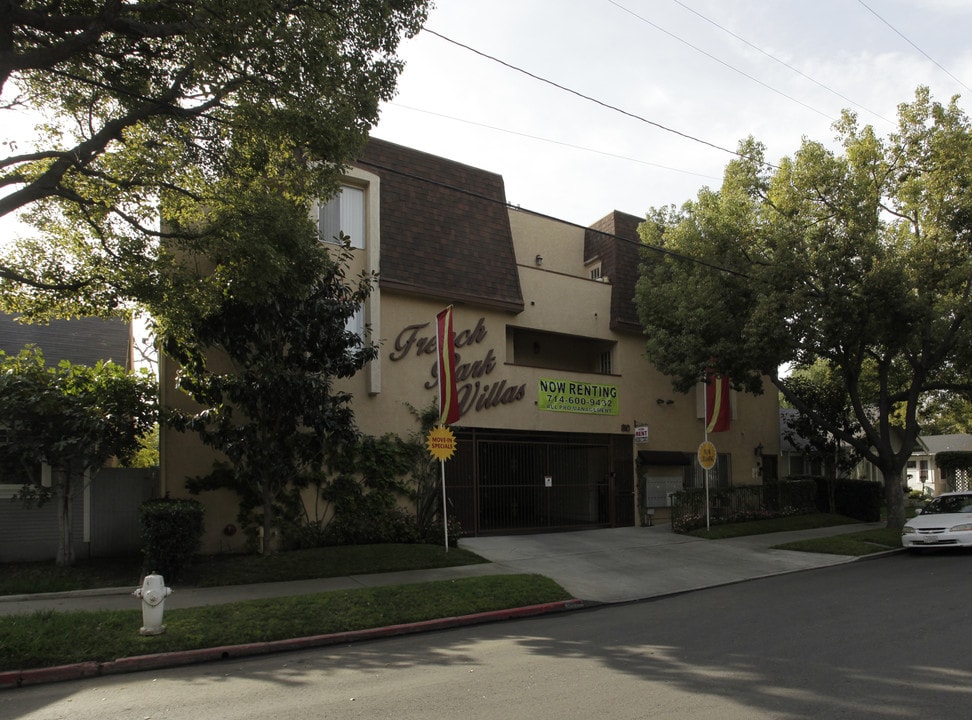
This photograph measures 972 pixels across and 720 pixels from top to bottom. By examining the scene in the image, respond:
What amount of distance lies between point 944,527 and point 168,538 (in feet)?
51.7

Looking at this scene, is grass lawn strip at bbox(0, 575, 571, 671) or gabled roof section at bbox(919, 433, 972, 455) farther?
gabled roof section at bbox(919, 433, 972, 455)

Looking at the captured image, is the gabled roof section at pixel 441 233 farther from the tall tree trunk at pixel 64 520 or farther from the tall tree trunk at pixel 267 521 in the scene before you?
the tall tree trunk at pixel 64 520

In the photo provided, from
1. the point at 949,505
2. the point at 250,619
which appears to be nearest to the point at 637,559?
the point at 949,505

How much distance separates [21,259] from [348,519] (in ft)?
24.8

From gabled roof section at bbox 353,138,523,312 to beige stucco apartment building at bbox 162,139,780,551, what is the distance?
0.04 meters

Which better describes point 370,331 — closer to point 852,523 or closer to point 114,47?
point 114,47

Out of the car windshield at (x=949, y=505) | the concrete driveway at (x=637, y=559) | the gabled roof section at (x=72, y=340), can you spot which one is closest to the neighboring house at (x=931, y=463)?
the car windshield at (x=949, y=505)

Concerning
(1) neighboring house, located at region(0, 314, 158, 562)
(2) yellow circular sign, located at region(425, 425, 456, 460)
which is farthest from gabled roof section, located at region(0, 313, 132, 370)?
(2) yellow circular sign, located at region(425, 425, 456, 460)

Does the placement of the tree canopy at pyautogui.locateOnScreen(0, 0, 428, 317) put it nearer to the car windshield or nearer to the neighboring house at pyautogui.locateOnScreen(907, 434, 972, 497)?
the car windshield

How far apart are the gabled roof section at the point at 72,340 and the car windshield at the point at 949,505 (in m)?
19.8

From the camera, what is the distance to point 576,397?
19.0 meters

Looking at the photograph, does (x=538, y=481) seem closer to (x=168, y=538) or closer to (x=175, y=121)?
(x=168, y=538)

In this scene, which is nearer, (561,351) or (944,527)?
(944,527)

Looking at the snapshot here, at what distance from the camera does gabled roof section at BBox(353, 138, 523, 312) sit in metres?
16.2
